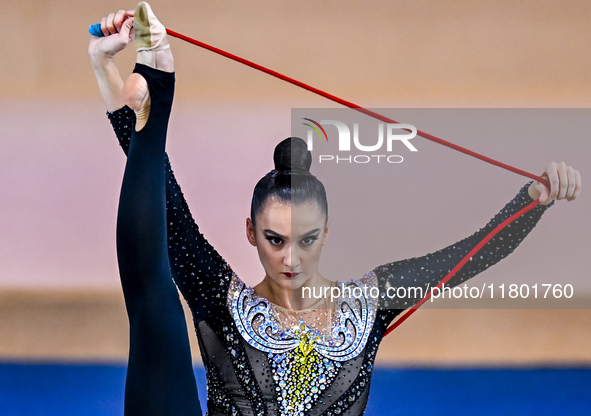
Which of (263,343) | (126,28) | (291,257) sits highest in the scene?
(126,28)

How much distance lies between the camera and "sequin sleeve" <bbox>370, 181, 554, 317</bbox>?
1.33m

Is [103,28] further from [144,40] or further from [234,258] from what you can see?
[234,258]

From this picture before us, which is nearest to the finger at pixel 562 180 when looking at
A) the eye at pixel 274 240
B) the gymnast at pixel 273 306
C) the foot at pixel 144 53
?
the gymnast at pixel 273 306

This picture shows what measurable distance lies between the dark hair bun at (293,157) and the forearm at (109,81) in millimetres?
311

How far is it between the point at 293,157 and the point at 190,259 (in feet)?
0.90

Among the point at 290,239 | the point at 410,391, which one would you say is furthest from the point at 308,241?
the point at 410,391

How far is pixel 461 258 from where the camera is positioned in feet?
4.41

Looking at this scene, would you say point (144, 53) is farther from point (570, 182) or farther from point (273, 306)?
point (570, 182)

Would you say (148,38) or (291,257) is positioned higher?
(148,38)

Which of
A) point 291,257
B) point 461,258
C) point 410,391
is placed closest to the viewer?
point 291,257

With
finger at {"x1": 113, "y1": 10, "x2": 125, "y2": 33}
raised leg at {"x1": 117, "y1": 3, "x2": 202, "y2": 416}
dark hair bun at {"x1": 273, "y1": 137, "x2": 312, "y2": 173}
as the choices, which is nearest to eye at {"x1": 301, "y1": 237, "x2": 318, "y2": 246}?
dark hair bun at {"x1": 273, "y1": 137, "x2": 312, "y2": 173}

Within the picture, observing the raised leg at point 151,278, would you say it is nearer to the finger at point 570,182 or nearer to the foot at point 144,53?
the foot at point 144,53

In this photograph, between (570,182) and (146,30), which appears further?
(570,182)

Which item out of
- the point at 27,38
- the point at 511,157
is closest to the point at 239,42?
the point at 27,38
